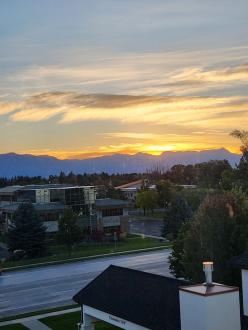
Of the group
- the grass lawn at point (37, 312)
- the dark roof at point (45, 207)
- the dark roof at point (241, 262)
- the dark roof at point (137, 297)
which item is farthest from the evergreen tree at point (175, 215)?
the dark roof at point (241, 262)

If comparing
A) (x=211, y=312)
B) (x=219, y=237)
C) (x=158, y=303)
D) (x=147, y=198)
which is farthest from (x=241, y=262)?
(x=147, y=198)

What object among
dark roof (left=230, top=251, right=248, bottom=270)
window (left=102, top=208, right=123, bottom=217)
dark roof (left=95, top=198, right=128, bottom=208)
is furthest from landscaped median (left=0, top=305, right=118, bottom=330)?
window (left=102, top=208, right=123, bottom=217)

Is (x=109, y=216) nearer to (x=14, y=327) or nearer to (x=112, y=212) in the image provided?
(x=112, y=212)

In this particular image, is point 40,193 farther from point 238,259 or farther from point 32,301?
point 238,259

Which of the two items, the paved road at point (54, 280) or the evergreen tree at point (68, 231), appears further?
the evergreen tree at point (68, 231)

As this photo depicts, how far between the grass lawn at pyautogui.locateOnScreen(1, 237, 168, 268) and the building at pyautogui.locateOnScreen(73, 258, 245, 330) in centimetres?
3159

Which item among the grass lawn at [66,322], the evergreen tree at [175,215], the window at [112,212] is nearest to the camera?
the grass lawn at [66,322]

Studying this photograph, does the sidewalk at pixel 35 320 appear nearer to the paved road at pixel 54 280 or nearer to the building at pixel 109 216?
the paved road at pixel 54 280

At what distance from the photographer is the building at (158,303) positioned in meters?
15.4

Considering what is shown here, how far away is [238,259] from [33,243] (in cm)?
4088

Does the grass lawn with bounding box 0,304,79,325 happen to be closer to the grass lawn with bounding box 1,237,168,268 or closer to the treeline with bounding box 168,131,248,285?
the treeline with bounding box 168,131,248,285

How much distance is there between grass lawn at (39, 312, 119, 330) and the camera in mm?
27734

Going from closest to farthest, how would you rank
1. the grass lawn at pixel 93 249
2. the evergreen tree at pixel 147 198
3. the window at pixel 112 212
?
the grass lawn at pixel 93 249, the window at pixel 112 212, the evergreen tree at pixel 147 198

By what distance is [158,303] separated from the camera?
60.3ft
